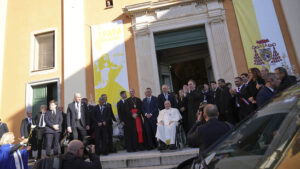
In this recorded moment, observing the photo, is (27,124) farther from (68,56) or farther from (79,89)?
(68,56)

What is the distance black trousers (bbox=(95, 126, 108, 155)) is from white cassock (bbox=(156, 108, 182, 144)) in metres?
1.70

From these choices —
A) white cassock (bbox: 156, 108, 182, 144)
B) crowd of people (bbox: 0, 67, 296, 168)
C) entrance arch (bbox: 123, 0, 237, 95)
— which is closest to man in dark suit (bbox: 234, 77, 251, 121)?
crowd of people (bbox: 0, 67, 296, 168)

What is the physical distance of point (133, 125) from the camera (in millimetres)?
6707

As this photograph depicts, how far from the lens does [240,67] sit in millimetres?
9656

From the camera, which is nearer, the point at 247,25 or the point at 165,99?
the point at 165,99

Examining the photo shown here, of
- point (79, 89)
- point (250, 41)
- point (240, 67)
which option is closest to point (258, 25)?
point (250, 41)

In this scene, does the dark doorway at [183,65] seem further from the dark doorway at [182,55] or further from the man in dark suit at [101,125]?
the man in dark suit at [101,125]

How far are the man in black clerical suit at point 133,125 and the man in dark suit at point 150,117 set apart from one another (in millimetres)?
189

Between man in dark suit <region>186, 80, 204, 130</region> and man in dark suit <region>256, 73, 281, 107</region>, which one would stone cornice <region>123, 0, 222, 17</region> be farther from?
man in dark suit <region>256, 73, 281, 107</region>

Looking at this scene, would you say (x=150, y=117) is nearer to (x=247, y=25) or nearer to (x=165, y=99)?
(x=165, y=99)

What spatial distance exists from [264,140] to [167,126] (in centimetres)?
472

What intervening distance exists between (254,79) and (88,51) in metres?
8.48

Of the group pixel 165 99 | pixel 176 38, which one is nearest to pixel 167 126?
pixel 165 99

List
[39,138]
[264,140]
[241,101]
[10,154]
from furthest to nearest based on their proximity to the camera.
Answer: [39,138] → [241,101] → [10,154] → [264,140]
